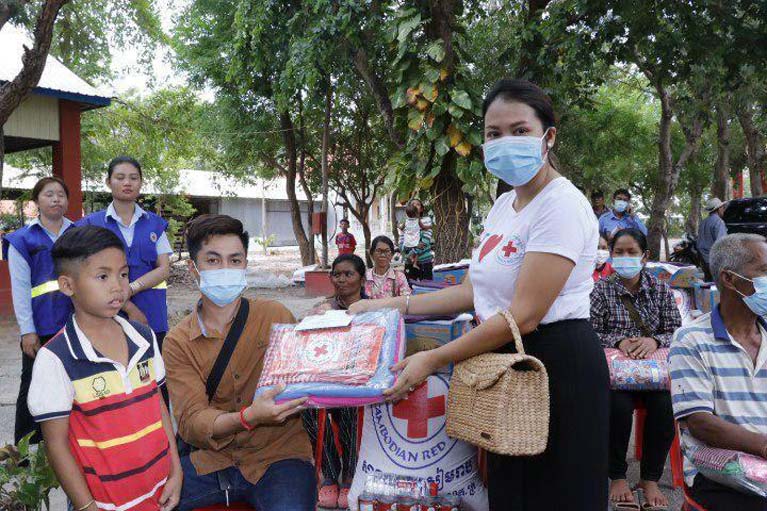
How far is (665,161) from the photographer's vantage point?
46.7 feet

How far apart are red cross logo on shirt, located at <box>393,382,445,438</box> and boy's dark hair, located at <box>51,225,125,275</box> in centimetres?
136

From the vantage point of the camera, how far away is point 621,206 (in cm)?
799

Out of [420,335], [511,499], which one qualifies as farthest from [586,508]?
[420,335]

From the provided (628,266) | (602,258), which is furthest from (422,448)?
(602,258)

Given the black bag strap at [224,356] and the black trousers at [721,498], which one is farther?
the black bag strap at [224,356]

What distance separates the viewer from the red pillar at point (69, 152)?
10.3 meters

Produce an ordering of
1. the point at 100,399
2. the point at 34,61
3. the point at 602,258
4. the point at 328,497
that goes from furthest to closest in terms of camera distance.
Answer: the point at 602,258 < the point at 34,61 < the point at 328,497 < the point at 100,399

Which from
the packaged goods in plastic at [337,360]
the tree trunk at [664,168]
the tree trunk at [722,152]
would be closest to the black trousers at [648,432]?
the packaged goods in plastic at [337,360]

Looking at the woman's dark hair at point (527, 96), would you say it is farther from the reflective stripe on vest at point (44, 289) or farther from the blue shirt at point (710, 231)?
the blue shirt at point (710, 231)

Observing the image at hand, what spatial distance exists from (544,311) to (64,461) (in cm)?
155

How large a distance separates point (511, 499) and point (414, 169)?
5594 mm

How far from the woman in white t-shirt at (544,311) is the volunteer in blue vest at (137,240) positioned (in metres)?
2.50

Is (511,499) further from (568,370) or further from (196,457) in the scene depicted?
(196,457)

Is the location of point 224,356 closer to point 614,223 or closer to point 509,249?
point 509,249
